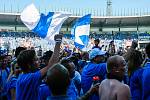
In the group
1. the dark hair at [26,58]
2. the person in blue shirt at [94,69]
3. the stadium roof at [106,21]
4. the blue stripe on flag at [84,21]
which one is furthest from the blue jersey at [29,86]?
the stadium roof at [106,21]

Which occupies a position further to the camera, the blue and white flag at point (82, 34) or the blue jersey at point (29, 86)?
the blue and white flag at point (82, 34)

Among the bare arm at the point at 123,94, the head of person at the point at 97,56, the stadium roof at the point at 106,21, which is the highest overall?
the stadium roof at the point at 106,21

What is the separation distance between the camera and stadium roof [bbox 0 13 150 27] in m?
50.2

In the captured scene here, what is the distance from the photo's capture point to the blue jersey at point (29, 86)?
455 centimetres

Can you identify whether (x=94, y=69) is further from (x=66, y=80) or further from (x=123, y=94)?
(x=66, y=80)

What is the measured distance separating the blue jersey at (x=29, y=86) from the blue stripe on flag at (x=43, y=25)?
434 cm

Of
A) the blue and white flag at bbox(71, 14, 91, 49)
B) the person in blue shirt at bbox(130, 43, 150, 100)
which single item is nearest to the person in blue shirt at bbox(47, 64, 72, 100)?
the person in blue shirt at bbox(130, 43, 150, 100)

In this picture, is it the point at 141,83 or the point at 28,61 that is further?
the point at 141,83

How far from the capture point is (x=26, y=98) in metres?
4.64

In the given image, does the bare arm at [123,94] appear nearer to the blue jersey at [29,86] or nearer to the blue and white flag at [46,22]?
the blue jersey at [29,86]

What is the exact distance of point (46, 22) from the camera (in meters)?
9.81

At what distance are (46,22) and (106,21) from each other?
43.6 m

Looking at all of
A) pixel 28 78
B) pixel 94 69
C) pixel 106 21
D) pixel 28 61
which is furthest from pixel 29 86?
pixel 106 21

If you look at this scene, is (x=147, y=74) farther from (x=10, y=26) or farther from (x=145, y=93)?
(x=10, y=26)
